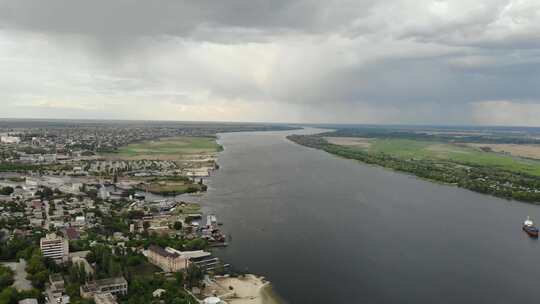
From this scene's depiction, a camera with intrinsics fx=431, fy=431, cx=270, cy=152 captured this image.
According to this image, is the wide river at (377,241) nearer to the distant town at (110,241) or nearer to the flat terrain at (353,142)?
the distant town at (110,241)

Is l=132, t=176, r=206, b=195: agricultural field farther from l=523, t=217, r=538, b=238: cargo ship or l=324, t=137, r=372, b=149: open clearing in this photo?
l=324, t=137, r=372, b=149: open clearing

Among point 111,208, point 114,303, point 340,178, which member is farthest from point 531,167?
point 114,303

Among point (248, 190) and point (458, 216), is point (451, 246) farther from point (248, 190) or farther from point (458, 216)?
point (248, 190)

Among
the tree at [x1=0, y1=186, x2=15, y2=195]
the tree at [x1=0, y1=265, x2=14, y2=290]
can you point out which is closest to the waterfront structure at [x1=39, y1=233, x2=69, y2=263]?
the tree at [x1=0, y1=265, x2=14, y2=290]

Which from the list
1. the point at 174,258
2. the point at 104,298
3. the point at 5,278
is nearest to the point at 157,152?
the point at 174,258

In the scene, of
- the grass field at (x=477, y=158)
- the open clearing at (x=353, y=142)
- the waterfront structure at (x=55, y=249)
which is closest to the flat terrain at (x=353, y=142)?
the open clearing at (x=353, y=142)
